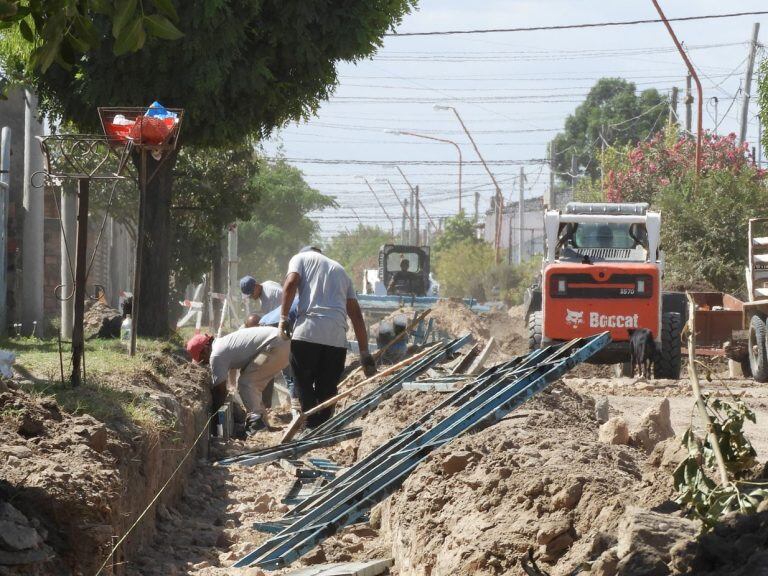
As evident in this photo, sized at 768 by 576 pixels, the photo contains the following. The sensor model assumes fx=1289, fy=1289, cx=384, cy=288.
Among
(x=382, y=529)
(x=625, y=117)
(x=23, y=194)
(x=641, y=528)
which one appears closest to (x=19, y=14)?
(x=641, y=528)

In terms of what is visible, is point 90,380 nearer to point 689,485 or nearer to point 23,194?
point 689,485

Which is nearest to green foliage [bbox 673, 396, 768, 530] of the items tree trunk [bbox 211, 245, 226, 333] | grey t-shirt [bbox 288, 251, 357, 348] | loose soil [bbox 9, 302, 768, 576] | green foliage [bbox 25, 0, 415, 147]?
loose soil [bbox 9, 302, 768, 576]

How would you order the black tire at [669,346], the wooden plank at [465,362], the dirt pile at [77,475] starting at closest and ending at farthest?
the dirt pile at [77,475] → the wooden plank at [465,362] → the black tire at [669,346]

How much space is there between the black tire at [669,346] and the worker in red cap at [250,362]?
6.17m

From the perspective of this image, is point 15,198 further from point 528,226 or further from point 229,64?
point 528,226

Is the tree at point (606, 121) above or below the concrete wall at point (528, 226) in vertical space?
above

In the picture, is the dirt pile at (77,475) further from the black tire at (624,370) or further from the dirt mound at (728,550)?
the black tire at (624,370)

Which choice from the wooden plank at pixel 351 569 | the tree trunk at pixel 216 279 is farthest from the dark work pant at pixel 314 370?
the tree trunk at pixel 216 279

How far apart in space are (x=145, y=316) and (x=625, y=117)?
56.0 metres

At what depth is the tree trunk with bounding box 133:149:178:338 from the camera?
45.5 ft

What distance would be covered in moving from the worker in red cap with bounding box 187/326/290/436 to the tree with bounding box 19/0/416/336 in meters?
1.90

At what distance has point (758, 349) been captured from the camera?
1686 cm

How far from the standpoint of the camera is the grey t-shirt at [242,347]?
11.9 metres

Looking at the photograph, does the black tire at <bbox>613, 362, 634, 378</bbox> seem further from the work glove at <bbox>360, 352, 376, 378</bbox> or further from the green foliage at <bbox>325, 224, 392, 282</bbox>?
the green foliage at <bbox>325, 224, 392, 282</bbox>
